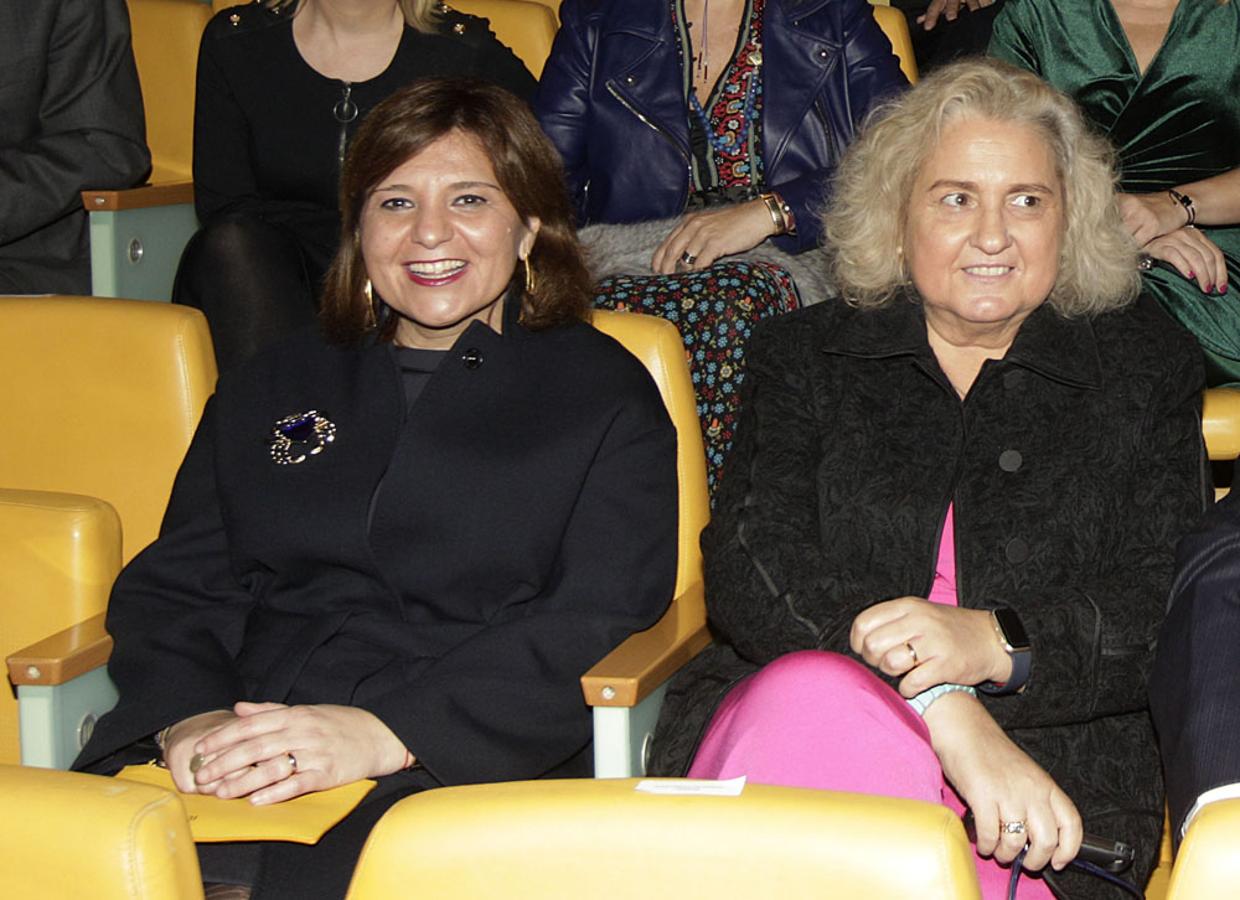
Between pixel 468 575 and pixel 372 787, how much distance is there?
319 millimetres

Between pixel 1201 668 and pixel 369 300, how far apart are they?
1.25 m

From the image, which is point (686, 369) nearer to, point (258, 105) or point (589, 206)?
point (589, 206)

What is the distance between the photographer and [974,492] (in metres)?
2.26

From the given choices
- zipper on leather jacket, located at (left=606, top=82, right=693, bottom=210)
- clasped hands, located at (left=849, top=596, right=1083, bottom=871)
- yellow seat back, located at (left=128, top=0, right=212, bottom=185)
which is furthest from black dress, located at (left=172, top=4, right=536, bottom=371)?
clasped hands, located at (left=849, top=596, right=1083, bottom=871)

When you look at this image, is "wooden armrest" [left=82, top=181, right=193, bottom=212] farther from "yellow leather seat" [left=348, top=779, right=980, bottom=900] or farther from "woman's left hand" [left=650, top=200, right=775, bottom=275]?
"yellow leather seat" [left=348, top=779, right=980, bottom=900]

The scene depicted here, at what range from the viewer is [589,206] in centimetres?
339

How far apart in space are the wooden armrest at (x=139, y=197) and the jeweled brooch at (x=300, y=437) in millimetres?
1316

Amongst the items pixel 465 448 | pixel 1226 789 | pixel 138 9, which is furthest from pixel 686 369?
pixel 138 9

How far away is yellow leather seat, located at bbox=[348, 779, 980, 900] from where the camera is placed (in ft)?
3.99

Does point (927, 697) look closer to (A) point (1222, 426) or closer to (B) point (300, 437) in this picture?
(A) point (1222, 426)

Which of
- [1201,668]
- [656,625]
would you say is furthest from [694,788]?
[656,625]

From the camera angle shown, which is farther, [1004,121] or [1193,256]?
[1193,256]

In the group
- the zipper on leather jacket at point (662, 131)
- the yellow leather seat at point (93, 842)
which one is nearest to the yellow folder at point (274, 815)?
the yellow leather seat at point (93, 842)

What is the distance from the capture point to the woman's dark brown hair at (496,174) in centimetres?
244
